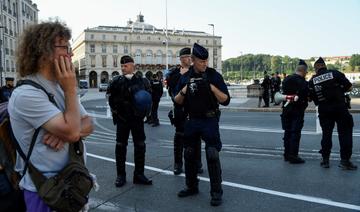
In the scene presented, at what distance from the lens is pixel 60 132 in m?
2.29

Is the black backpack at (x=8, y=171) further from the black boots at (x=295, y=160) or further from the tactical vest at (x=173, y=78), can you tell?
the black boots at (x=295, y=160)

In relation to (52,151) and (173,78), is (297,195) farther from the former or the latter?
(52,151)

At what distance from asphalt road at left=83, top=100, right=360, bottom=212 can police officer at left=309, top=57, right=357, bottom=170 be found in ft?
1.30

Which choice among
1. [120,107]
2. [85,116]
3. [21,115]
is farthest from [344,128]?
[21,115]

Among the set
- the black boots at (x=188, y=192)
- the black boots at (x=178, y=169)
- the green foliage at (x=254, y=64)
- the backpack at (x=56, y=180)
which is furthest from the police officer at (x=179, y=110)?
the green foliage at (x=254, y=64)

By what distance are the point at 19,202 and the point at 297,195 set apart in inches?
150

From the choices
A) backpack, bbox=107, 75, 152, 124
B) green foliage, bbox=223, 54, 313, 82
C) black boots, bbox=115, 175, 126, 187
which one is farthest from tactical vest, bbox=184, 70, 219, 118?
green foliage, bbox=223, 54, 313, 82

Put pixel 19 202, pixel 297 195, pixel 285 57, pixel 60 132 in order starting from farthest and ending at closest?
1. pixel 285 57
2. pixel 297 195
3. pixel 19 202
4. pixel 60 132

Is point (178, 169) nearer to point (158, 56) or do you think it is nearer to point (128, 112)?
point (128, 112)

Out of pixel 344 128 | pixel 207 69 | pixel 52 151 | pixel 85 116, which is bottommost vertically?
pixel 344 128

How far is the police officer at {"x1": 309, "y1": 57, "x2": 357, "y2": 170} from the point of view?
22.9 ft

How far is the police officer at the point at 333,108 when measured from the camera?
22.9 ft

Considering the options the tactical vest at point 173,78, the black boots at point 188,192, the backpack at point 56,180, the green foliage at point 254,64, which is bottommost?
the black boots at point 188,192

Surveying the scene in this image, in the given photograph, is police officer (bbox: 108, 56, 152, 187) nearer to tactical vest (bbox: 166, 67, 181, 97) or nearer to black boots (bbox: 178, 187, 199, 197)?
tactical vest (bbox: 166, 67, 181, 97)
